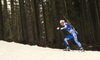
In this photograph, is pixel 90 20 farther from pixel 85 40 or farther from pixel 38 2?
pixel 38 2

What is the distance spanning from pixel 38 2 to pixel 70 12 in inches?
268

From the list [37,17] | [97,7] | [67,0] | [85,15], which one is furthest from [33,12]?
[97,7]

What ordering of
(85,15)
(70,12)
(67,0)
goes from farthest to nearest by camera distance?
(85,15)
(67,0)
(70,12)

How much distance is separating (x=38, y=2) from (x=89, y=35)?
35.6ft

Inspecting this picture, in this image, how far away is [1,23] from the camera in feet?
38.0

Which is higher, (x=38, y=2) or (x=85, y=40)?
(x=38, y=2)

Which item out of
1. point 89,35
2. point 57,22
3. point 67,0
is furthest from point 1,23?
point 89,35

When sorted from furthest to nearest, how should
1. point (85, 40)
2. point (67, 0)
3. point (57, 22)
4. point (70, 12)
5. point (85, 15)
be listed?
point (85, 40) → point (85, 15) → point (67, 0) → point (70, 12) → point (57, 22)

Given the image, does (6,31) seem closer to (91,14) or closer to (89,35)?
(89,35)

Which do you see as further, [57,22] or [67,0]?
[67,0]

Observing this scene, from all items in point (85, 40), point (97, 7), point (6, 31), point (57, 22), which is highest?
point (97, 7)

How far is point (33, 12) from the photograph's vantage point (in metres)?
20.3

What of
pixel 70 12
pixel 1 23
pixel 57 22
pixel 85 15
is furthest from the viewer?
pixel 85 15

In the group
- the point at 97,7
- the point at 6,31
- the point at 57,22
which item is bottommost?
the point at 6,31
